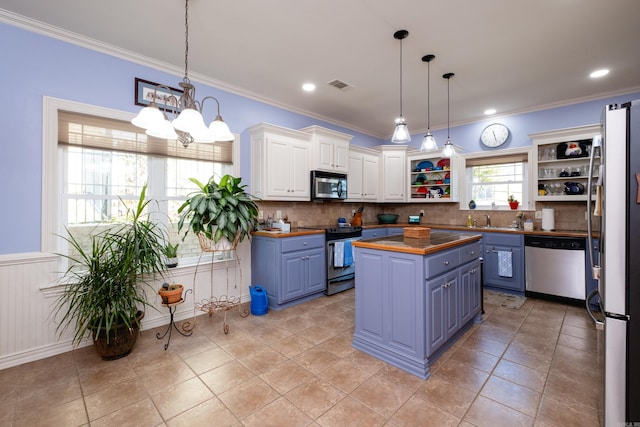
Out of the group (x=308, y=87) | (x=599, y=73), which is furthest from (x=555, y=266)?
(x=308, y=87)

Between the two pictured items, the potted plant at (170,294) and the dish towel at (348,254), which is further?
the dish towel at (348,254)

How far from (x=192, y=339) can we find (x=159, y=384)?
0.71 metres

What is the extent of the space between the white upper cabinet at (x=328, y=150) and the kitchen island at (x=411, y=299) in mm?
2029

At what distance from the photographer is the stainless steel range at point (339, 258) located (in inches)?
159

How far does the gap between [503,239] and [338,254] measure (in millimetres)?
Answer: 2425

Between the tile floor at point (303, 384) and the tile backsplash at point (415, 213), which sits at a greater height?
the tile backsplash at point (415, 213)

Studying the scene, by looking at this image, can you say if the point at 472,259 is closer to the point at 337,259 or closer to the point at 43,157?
the point at 337,259

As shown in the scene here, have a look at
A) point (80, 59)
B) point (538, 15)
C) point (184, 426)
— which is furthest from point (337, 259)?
point (80, 59)

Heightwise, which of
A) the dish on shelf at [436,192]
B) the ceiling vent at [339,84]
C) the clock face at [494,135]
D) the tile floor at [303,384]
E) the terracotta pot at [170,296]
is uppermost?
the ceiling vent at [339,84]

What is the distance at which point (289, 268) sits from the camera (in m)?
3.56

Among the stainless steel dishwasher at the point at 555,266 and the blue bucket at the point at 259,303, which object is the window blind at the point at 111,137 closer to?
the blue bucket at the point at 259,303

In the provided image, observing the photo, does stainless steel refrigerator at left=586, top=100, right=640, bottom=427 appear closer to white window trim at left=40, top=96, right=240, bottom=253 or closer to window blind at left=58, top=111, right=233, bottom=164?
window blind at left=58, top=111, right=233, bottom=164

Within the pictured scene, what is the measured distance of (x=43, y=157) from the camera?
2.45 meters

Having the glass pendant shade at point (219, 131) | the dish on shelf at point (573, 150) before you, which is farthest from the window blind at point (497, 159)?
the glass pendant shade at point (219, 131)
